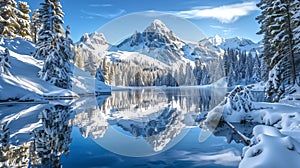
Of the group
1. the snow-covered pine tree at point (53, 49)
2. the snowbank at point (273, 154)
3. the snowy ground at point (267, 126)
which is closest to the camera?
the snowbank at point (273, 154)

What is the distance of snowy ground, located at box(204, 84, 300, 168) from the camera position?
497cm

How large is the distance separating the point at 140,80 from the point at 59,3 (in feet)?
334

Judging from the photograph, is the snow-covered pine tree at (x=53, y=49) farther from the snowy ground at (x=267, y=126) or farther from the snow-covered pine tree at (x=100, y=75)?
Result: the snow-covered pine tree at (x=100, y=75)

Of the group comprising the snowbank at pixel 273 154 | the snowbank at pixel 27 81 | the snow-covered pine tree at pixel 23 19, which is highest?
the snow-covered pine tree at pixel 23 19

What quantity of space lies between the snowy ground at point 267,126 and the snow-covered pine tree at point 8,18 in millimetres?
37374

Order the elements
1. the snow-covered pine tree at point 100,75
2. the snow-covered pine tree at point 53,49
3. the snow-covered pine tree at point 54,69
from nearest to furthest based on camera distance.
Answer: the snow-covered pine tree at point 54,69, the snow-covered pine tree at point 53,49, the snow-covered pine tree at point 100,75

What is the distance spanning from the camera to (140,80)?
13975 centimetres

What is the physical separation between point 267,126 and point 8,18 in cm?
4316

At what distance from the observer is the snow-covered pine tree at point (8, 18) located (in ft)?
132

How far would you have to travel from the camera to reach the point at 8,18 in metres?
40.8

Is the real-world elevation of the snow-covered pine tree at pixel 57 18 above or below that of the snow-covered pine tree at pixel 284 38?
above

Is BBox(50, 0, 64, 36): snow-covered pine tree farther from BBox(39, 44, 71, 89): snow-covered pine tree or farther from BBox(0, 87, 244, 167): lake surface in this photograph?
BBox(0, 87, 244, 167): lake surface

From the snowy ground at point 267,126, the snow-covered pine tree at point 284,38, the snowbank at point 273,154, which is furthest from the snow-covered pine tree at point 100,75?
the snowbank at point 273,154

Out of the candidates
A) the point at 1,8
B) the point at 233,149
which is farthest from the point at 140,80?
the point at 233,149
